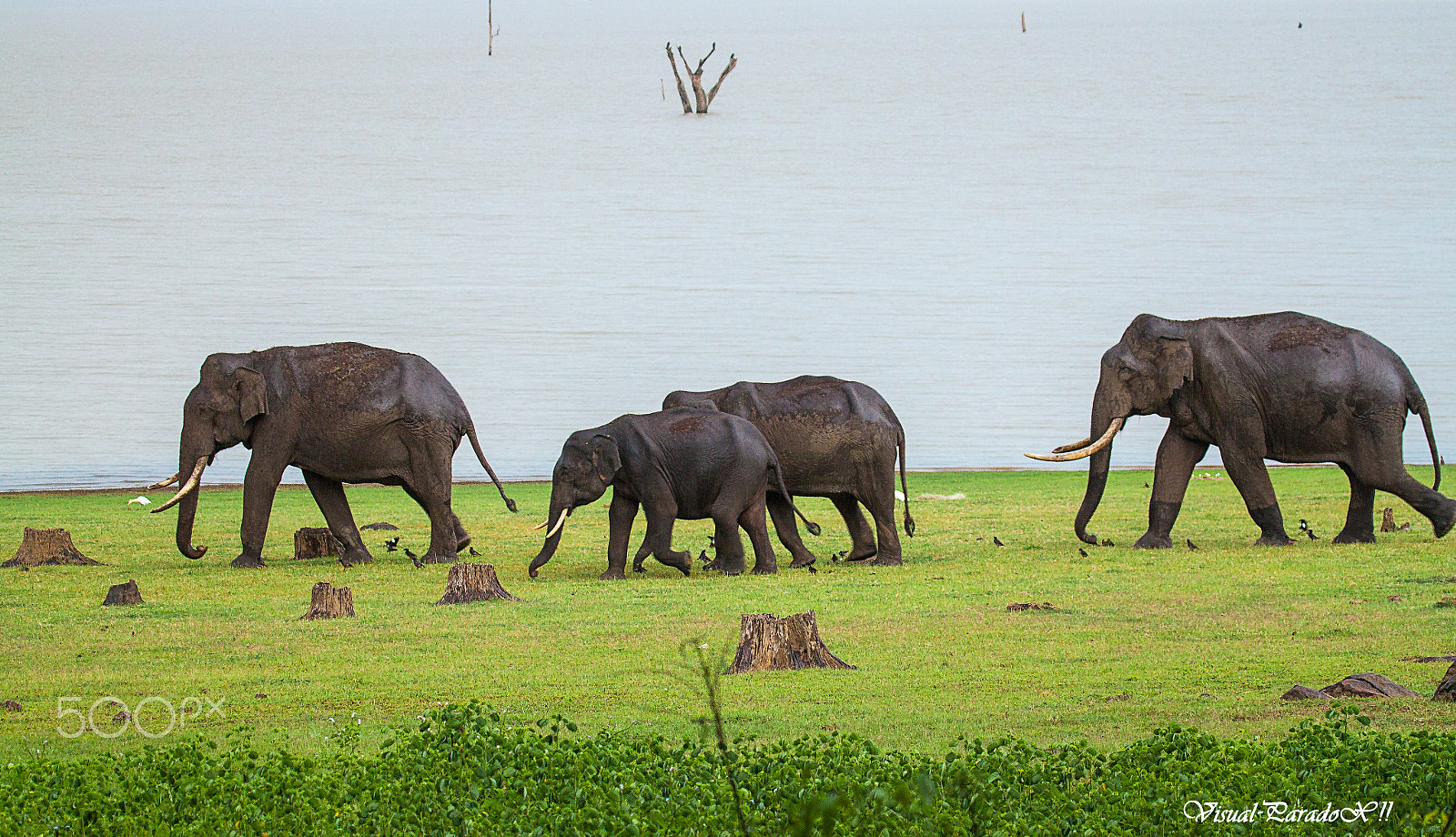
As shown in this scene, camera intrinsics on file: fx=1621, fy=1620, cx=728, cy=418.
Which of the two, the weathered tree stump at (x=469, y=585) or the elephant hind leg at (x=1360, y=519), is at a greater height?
the weathered tree stump at (x=469, y=585)

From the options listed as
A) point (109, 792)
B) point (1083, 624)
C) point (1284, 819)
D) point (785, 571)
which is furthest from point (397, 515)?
point (1284, 819)

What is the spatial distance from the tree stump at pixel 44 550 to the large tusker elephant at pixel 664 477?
5.59 meters

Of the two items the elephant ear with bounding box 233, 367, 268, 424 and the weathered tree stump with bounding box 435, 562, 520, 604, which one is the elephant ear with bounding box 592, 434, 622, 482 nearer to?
the weathered tree stump with bounding box 435, 562, 520, 604

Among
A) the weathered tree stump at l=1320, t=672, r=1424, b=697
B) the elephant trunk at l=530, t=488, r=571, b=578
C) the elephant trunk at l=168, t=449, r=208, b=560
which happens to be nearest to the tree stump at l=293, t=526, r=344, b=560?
the elephant trunk at l=168, t=449, r=208, b=560

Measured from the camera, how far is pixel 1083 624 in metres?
12.5

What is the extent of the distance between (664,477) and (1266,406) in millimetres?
7566

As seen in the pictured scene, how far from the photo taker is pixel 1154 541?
19.0 metres

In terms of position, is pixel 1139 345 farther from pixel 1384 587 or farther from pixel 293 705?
pixel 293 705

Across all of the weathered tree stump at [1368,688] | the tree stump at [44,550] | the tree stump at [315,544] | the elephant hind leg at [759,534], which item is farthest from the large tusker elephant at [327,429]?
the weathered tree stump at [1368,688]

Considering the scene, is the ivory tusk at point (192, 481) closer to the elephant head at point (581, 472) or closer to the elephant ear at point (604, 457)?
the elephant head at point (581, 472)

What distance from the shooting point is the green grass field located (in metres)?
9.10

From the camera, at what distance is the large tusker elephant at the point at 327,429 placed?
18.5m

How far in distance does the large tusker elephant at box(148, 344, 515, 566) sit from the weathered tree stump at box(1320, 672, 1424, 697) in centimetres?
1119

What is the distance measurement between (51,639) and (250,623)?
1.51m
